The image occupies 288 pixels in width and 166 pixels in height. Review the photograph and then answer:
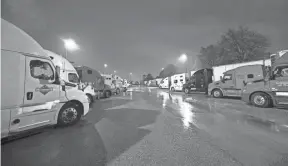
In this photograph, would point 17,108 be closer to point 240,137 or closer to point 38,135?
point 38,135

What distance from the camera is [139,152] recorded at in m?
2.43

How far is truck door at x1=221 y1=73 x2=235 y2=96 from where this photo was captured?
1002 centimetres

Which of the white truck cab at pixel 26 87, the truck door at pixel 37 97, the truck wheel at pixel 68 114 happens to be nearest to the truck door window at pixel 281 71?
the truck wheel at pixel 68 114

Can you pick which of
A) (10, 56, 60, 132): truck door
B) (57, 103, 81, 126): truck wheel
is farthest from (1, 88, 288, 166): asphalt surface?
(10, 56, 60, 132): truck door

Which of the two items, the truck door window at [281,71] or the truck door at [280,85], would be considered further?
the truck door window at [281,71]

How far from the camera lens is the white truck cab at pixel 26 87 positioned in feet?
8.85

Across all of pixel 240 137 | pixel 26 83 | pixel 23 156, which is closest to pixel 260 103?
pixel 240 137

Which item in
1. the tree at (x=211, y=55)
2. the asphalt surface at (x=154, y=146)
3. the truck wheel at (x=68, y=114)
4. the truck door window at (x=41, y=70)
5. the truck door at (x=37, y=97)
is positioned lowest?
the asphalt surface at (x=154, y=146)

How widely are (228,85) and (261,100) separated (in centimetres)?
397

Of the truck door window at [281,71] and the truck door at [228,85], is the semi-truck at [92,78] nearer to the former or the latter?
the truck door at [228,85]

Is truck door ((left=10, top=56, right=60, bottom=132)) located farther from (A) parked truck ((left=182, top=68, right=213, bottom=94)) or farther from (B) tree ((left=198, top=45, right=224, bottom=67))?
(B) tree ((left=198, top=45, right=224, bottom=67))

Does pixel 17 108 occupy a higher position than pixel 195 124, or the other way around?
pixel 17 108

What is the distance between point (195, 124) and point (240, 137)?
1259 mm

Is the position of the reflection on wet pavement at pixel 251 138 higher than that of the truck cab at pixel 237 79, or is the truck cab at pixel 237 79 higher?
the truck cab at pixel 237 79
